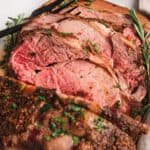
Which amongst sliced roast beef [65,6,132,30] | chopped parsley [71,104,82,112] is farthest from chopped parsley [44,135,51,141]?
→ sliced roast beef [65,6,132,30]

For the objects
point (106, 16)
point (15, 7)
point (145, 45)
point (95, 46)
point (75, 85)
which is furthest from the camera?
point (15, 7)

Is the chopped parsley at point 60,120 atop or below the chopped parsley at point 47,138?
atop


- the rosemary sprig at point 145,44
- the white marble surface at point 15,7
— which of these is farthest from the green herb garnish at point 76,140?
the white marble surface at point 15,7

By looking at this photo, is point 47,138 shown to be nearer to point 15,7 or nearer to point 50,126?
point 50,126

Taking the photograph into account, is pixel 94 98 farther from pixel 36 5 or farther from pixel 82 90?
pixel 36 5

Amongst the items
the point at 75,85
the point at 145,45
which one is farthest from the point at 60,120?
the point at 145,45

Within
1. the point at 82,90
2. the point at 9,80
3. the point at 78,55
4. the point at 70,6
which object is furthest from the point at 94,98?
the point at 70,6

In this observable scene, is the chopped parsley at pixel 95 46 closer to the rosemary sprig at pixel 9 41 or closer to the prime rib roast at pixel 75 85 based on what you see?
the prime rib roast at pixel 75 85

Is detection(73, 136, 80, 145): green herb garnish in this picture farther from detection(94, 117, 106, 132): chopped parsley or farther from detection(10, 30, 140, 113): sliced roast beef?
detection(10, 30, 140, 113): sliced roast beef
